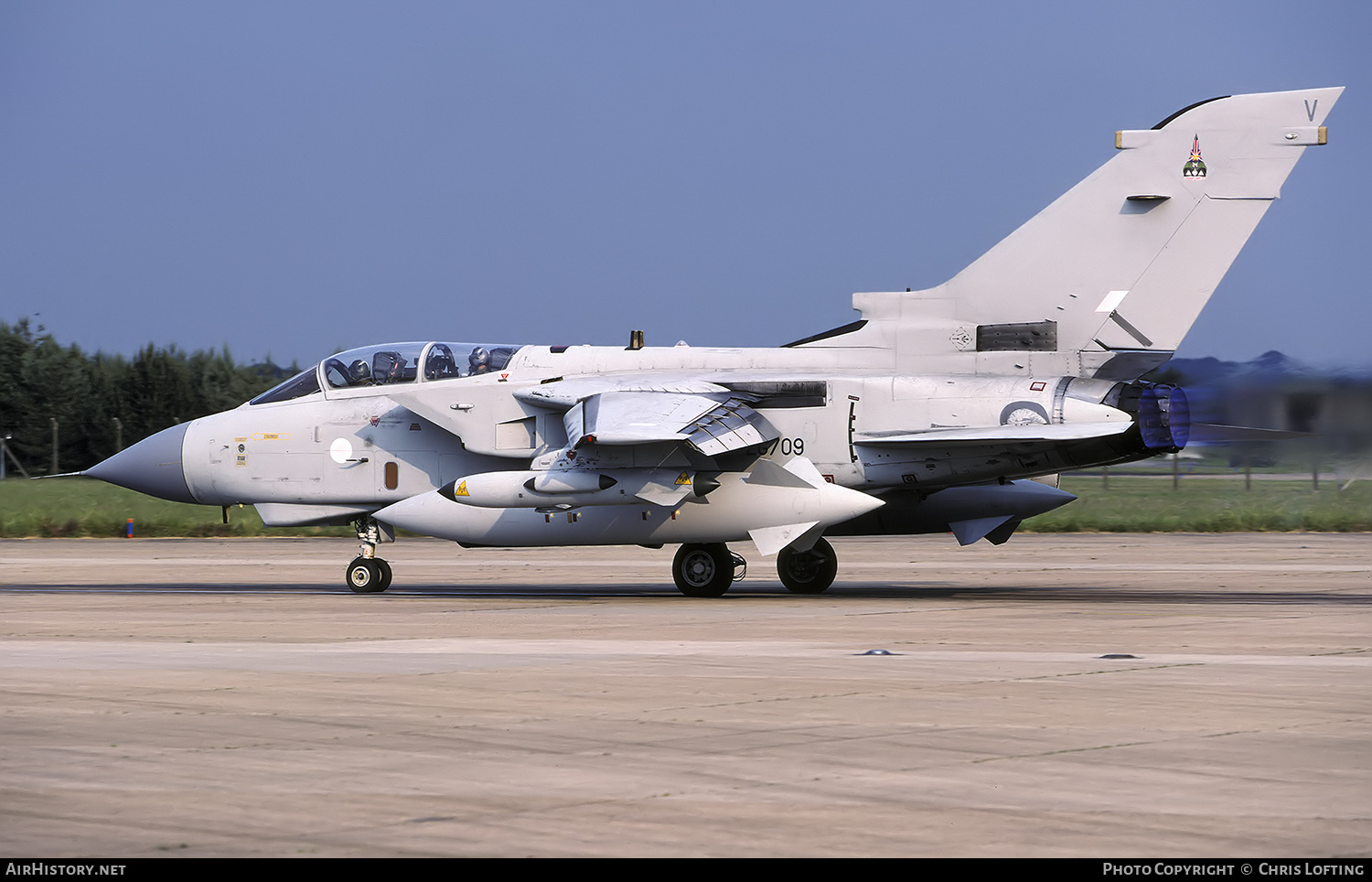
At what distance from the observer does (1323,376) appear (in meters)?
17.7

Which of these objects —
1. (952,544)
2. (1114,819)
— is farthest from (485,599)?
(952,544)

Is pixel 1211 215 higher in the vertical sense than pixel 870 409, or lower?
higher

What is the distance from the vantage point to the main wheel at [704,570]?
18125 mm

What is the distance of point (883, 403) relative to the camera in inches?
672

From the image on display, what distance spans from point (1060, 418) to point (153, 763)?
1150 cm

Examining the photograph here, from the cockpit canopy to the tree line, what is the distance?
3514 centimetres

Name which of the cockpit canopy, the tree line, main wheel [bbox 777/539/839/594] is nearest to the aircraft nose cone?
the cockpit canopy

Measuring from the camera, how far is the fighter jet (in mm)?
16531

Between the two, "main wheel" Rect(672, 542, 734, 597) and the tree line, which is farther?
the tree line

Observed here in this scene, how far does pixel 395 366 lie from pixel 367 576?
2.78 metres

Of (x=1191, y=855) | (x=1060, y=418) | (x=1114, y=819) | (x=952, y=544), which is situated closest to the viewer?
(x=1191, y=855)

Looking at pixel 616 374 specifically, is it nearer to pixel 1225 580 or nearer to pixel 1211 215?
pixel 1211 215

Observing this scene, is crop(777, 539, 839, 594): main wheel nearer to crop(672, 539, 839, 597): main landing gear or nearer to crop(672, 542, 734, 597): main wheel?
crop(672, 539, 839, 597): main landing gear

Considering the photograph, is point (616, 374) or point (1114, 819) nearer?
point (1114, 819)
